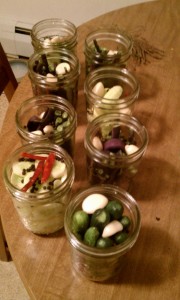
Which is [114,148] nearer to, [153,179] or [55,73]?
[153,179]

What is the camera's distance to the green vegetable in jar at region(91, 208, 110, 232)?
1.68 ft

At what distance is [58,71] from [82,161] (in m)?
0.21

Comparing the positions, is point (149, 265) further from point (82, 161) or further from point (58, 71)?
point (58, 71)

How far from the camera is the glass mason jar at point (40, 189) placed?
0.54 meters

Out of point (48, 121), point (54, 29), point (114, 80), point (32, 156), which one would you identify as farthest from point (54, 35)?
point (32, 156)

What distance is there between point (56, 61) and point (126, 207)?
0.41 metres

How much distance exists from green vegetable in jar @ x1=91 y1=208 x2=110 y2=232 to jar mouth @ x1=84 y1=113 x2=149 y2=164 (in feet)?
0.35

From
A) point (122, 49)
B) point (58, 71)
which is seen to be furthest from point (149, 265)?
point (122, 49)

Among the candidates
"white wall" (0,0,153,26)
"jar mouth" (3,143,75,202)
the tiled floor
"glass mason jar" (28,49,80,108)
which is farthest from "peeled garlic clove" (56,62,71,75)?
"white wall" (0,0,153,26)

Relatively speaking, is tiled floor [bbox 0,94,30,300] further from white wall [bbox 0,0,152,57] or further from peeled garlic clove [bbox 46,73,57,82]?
white wall [bbox 0,0,152,57]

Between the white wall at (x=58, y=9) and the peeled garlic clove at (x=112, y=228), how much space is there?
1326 millimetres

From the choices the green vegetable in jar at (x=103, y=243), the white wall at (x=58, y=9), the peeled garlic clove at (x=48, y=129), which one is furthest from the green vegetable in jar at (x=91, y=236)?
the white wall at (x=58, y=9)

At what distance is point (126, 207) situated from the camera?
0.56 meters

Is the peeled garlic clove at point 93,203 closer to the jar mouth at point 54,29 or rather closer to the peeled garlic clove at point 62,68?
the peeled garlic clove at point 62,68
